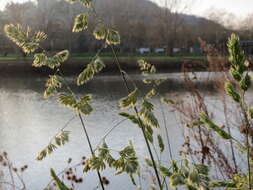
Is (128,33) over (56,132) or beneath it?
over

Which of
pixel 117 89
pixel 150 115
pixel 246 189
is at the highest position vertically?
pixel 150 115

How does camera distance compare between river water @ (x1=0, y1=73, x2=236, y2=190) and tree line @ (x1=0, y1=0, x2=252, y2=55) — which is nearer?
river water @ (x1=0, y1=73, x2=236, y2=190)

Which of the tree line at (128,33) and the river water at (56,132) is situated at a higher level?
the tree line at (128,33)

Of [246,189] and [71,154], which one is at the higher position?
[246,189]

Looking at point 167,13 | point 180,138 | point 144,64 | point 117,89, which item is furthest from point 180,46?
point 144,64

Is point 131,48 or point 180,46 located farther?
point 180,46

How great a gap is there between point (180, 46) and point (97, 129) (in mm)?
43841

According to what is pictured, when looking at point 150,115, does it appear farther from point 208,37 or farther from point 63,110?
point 208,37

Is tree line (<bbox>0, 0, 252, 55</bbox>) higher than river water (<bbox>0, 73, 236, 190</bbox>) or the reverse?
higher

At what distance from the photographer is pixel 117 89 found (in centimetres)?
1730

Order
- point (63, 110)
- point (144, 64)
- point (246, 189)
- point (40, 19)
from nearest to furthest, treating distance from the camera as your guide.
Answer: point (246, 189) < point (144, 64) < point (63, 110) < point (40, 19)

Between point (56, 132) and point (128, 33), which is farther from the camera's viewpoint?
point (128, 33)

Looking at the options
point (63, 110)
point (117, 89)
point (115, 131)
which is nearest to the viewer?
point (115, 131)

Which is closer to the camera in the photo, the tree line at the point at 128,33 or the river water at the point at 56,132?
the river water at the point at 56,132
